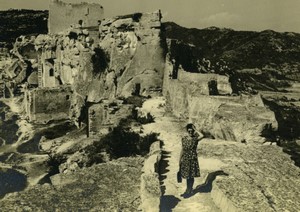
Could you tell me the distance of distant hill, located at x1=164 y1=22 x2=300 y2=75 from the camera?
62375 mm

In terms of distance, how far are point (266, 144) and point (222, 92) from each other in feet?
30.5

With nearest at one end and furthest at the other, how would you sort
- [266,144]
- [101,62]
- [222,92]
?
[266,144], [222,92], [101,62]

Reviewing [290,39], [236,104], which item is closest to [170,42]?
[236,104]

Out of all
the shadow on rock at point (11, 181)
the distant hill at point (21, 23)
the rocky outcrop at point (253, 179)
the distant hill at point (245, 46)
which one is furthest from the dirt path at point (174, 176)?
the distant hill at point (21, 23)

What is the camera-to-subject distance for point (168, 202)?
10.2m

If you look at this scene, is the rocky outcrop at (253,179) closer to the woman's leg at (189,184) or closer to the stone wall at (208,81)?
the woman's leg at (189,184)

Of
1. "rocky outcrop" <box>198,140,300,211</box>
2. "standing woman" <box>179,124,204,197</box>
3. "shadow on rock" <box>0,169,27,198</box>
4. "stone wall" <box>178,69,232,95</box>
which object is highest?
"stone wall" <box>178,69,232,95</box>

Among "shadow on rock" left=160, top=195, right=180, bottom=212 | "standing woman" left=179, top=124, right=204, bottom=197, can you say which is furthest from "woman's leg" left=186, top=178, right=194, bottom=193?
"shadow on rock" left=160, top=195, right=180, bottom=212

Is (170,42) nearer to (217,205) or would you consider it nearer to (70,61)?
(70,61)

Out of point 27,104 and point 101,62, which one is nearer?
point 101,62

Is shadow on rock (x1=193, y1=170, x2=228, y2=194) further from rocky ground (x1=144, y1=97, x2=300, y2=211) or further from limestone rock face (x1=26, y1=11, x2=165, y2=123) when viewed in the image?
limestone rock face (x1=26, y1=11, x2=165, y2=123)

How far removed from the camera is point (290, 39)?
67188mm

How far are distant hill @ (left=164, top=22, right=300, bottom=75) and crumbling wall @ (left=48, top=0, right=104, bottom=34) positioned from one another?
21374 millimetres

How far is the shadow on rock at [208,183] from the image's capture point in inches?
425
